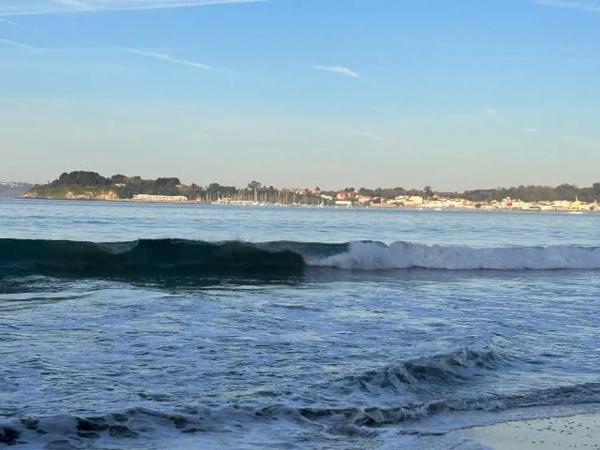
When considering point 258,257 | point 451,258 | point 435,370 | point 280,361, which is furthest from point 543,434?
point 451,258

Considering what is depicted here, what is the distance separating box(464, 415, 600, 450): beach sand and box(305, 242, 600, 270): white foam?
56.2 feet

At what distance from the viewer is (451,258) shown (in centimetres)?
2603

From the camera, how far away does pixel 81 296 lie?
44.5 feet

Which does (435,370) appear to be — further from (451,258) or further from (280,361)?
(451,258)

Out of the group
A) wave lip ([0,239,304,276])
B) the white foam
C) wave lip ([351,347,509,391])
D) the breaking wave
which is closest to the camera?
wave lip ([351,347,509,391])

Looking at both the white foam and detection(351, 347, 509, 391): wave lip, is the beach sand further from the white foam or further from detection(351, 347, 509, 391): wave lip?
the white foam

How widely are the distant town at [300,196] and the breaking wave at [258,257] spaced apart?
10286cm

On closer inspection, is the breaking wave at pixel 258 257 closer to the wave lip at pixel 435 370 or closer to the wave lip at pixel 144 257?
the wave lip at pixel 144 257

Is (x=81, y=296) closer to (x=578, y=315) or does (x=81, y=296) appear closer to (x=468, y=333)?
(x=468, y=333)

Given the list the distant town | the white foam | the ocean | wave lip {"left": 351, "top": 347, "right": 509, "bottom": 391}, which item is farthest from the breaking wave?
the distant town

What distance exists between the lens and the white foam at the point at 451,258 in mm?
24516

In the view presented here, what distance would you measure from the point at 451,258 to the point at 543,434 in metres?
20.0

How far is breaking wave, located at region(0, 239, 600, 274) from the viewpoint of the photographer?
71.1 feet

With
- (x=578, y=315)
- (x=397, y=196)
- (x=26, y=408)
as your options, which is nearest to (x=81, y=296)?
(x=26, y=408)
